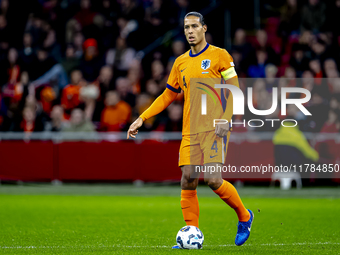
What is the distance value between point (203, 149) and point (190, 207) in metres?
0.63

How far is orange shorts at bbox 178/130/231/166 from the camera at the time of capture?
18.7 feet

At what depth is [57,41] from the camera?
16.5 meters

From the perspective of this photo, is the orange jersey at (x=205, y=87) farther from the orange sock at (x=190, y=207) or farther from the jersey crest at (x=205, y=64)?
the orange sock at (x=190, y=207)

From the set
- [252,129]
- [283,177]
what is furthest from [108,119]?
[283,177]

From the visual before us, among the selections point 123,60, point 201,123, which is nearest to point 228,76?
point 201,123

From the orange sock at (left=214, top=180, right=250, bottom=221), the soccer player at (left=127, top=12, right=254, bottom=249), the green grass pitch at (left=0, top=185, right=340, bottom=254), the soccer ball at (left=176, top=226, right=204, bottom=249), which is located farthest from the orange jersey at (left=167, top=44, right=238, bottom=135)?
the green grass pitch at (left=0, top=185, right=340, bottom=254)

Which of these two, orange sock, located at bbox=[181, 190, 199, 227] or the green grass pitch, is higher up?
orange sock, located at bbox=[181, 190, 199, 227]

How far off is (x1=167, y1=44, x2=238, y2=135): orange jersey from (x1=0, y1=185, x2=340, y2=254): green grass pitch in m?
1.26

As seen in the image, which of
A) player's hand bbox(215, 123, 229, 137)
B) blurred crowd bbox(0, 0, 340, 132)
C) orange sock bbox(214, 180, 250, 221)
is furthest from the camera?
blurred crowd bbox(0, 0, 340, 132)

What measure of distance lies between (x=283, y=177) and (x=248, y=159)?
0.88m

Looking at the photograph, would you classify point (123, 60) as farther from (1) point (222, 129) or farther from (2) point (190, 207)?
(1) point (222, 129)

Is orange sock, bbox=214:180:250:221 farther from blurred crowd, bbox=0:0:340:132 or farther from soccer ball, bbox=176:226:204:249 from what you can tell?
blurred crowd, bbox=0:0:340:132

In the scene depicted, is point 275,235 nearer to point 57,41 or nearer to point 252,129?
point 252,129

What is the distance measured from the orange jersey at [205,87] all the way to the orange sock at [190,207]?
0.64m
